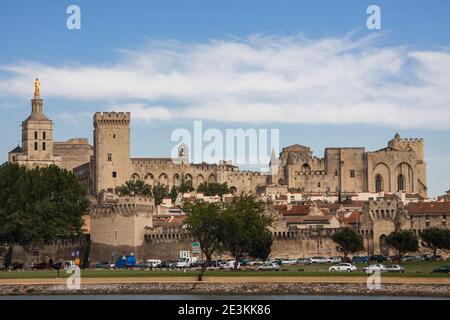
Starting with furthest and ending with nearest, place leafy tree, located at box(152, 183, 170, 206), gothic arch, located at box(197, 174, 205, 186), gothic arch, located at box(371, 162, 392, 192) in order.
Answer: gothic arch, located at box(197, 174, 205, 186) → gothic arch, located at box(371, 162, 392, 192) → leafy tree, located at box(152, 183, 170, 206)

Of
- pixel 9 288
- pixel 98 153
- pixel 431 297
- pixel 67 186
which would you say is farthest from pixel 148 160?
pixel 431 297

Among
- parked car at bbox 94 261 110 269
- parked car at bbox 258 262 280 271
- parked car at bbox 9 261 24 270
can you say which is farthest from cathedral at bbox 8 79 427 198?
parked car at bbox 258 262 280 271

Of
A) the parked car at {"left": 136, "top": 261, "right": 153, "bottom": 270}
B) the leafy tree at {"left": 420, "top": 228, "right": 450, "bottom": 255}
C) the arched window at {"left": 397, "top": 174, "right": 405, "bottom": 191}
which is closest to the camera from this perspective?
the parked car at {"left": 136, "top": 261, "right": 153, "bottom": 270}

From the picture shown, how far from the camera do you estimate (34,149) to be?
148 metres

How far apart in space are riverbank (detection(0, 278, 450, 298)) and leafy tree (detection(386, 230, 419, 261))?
19.4 m

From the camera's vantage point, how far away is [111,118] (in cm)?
14212

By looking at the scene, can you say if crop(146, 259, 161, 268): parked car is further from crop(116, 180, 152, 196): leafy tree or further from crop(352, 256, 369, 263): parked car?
crop(116, 180, 152, 196): leafy tree

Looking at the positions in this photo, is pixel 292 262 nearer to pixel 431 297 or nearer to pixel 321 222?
pixel 321 222

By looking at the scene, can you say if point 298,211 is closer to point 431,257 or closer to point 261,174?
point 431,257

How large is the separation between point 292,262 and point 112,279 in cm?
2021

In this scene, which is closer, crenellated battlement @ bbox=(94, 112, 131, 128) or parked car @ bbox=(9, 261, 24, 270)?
parked car @ bbox=(9, 261, 24, 270)

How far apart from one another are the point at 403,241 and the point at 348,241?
4648 millimetres

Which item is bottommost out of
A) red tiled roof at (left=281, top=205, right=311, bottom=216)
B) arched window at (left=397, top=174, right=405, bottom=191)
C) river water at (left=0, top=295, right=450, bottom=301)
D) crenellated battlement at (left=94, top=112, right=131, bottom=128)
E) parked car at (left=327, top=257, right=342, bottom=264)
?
river water at (left=0, top=295, right=450, bottom=301)

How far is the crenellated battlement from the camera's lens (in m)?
142
